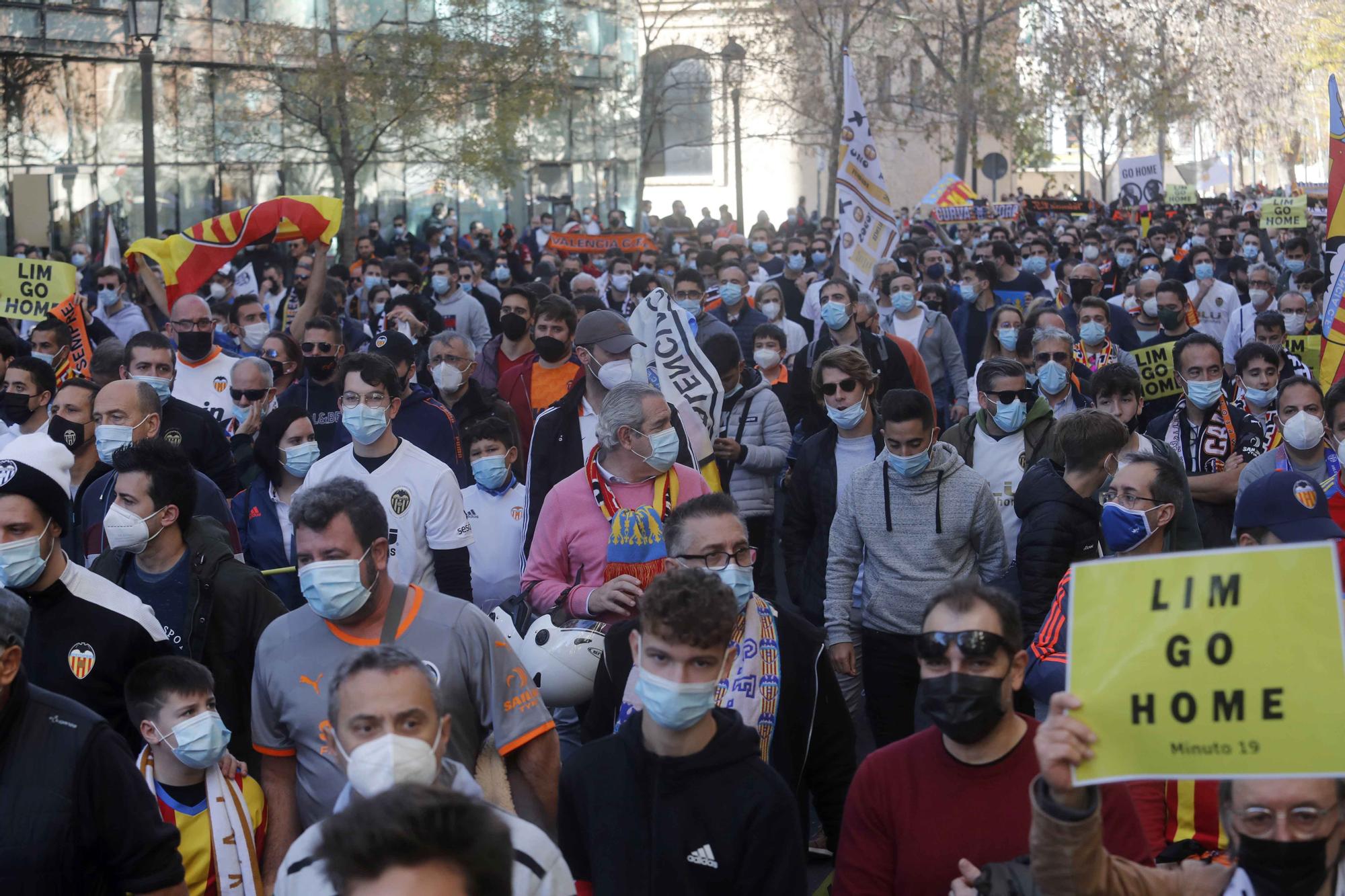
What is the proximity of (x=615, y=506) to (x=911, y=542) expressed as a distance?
1231 mm

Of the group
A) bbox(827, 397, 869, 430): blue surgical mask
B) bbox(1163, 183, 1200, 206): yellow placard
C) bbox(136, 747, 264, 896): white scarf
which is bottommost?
bbox(136, 747, 264, 896): white scarf

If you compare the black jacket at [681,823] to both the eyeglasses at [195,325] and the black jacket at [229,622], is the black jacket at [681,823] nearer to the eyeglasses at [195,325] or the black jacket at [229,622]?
the black jacket at [229,622]

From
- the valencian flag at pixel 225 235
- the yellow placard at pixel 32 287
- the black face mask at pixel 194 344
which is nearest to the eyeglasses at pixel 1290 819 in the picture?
the black face mask at pixel 194 344

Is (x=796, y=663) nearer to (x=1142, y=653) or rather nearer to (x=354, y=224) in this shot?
(x=1142, y=653)

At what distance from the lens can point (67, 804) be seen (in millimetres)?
3637

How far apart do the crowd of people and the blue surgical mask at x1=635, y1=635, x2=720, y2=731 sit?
0.01m

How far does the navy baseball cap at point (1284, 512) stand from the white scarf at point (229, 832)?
326 centimetres

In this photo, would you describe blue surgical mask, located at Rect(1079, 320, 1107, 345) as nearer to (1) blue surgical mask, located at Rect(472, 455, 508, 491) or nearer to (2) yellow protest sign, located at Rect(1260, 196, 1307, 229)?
(1) blue surgical mask, located at Rect(472, 455, 508, 491)

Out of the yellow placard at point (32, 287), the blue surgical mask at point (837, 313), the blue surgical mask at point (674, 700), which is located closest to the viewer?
the blue surgical mask at point (674, 700)

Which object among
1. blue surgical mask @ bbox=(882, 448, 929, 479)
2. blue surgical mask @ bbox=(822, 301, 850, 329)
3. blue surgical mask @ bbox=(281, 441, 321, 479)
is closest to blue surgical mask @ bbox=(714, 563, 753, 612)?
blue surgical mask @ bbox=(882, 448, 929, 479)

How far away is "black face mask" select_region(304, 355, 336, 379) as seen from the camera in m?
8.96

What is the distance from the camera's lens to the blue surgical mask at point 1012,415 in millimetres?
7727

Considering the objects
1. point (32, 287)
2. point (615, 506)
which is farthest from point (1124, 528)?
point (32, 287)

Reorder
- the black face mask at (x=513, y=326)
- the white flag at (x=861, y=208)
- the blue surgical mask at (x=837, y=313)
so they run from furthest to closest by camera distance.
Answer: the white flag at (x=861, y=208) → the blue surgical mask at (x=837, y=313) → the black face mask at (x=513, y=326)
